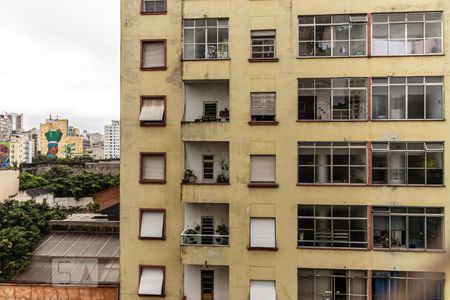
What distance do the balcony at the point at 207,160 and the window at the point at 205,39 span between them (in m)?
4.68

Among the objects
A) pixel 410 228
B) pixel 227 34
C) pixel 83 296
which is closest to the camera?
pixel 410 228

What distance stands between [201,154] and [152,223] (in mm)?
4473

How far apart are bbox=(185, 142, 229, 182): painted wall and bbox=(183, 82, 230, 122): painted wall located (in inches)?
60.9

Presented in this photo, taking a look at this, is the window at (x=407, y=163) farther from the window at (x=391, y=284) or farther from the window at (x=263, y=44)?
the window at (x=263, y=44)

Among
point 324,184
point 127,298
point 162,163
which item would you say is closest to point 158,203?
point 162,163

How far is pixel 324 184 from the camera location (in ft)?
56.4

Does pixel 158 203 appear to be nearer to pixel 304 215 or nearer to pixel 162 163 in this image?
pixel 162 163

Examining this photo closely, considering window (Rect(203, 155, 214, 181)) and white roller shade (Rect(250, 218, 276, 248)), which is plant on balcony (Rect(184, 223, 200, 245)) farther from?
white roller shade (Rect(250, 218, 276, 248))

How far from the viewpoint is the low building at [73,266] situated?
1942 cm

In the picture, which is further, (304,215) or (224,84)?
(224,84)

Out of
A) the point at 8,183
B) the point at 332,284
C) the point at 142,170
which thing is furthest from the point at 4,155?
the point at 332,284

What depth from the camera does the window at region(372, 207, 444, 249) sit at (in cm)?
1658

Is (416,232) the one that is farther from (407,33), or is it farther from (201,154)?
(201,154)

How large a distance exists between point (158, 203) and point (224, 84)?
7268 mm
